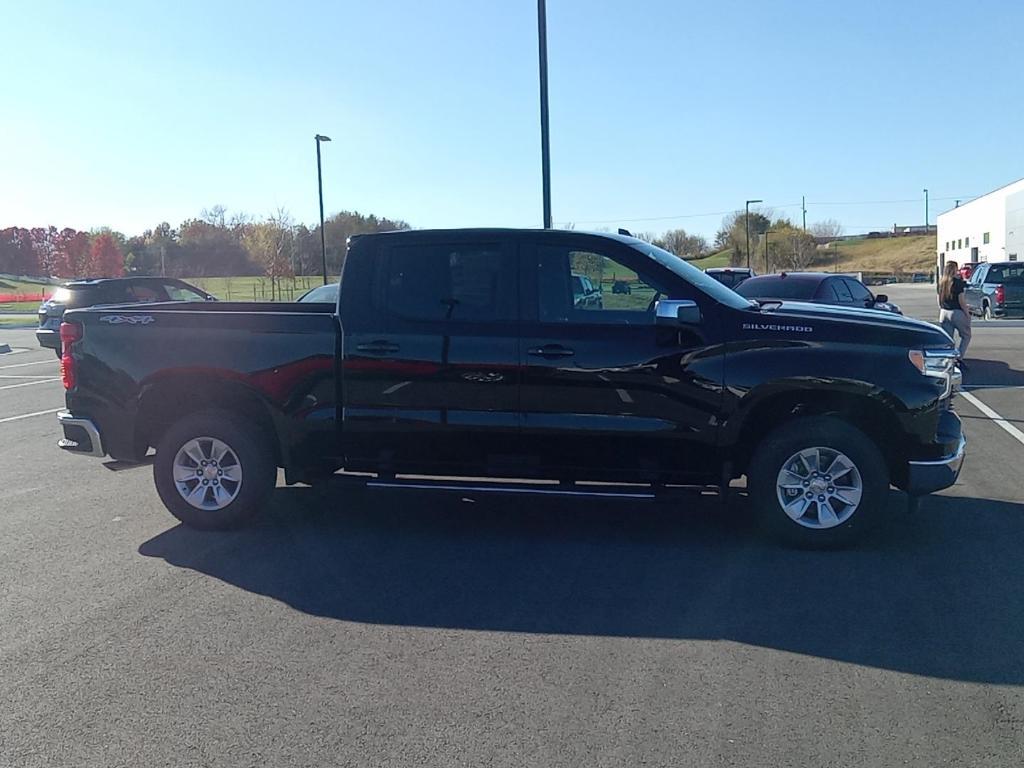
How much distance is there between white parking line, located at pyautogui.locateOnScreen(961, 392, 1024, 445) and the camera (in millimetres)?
10211

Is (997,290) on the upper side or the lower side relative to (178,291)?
lower

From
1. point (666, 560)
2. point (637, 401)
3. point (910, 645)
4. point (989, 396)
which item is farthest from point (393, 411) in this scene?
point (989, 396)

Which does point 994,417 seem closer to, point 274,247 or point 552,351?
point 552,351

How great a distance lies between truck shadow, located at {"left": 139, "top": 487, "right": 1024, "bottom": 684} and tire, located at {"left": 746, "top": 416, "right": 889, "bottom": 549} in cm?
16

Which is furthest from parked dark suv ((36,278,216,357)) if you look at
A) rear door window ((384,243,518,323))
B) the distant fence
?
the distant fence

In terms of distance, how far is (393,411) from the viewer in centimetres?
665

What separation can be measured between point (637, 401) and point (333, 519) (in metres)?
2.55

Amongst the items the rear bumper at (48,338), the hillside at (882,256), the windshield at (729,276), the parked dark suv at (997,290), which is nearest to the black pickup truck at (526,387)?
the windshield at (729,276)

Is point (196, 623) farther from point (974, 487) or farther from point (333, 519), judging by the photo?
point (974, 487)

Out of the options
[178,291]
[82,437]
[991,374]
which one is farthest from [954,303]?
[178,291]

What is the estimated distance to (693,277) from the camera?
6.65 m

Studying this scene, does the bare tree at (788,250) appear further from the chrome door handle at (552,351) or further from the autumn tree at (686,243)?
the chrome door handle at (552,351)

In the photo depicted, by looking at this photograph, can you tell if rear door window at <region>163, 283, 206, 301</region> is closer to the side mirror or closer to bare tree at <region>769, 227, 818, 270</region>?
the side mirror

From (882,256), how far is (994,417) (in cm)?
10583
